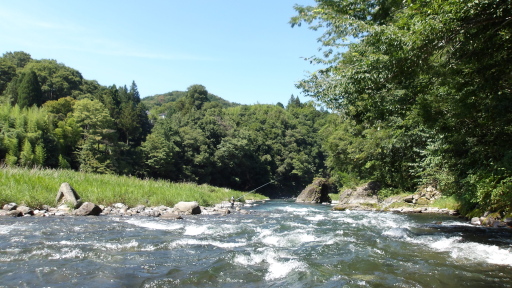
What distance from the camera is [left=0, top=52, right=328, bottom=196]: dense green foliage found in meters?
43.0

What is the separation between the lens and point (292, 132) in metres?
92.2

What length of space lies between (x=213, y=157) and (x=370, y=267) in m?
60.2

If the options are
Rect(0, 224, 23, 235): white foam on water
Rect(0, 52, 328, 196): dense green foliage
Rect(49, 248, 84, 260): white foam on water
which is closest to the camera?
Rect(49, 248, 84, 260): white foam on water

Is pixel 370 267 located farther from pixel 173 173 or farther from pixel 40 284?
pixel 173 173

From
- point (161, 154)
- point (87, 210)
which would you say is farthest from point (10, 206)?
point (161, 154)

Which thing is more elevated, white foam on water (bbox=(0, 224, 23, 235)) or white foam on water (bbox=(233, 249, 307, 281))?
white foam on water (bbox=(233, 249, 307, 281))

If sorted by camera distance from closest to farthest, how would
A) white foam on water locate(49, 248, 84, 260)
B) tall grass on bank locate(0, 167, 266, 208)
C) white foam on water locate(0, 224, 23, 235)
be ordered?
white foam on water locate(49, 248, 84, 260) → white foam on water locate(0, 224, 23, 235) → tall grass on bank locate(0, 167, 266, 208)

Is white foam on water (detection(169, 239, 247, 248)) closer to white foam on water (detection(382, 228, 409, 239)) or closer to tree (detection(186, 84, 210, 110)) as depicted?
white foam on water (detection(382, 228, 409, 239))

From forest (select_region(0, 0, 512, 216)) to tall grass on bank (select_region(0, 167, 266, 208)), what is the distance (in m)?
10.9

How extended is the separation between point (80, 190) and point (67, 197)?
7.34 feet

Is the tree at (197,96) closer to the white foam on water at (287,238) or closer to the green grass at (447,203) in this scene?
the green grass at (447,203)

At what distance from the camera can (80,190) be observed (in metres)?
16.5

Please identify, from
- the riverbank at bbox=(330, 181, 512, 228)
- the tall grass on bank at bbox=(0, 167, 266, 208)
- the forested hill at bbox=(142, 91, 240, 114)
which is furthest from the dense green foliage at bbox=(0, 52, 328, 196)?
the forested hill at bbox=(142, 91, 240, 114)

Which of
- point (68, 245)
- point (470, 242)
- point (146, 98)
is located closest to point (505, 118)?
point (470, 242)
